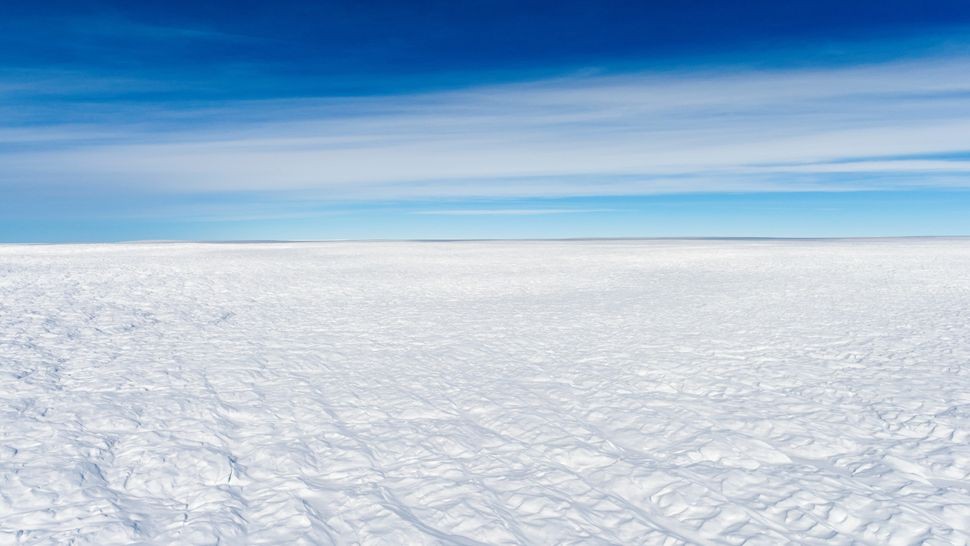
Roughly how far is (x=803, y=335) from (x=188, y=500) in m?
9.47

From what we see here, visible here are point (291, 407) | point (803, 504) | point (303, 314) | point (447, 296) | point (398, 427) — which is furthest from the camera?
point (447, 296)

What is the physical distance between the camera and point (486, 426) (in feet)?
20.8

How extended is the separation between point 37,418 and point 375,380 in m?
3.50

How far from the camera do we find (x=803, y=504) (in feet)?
Answer: 15.1

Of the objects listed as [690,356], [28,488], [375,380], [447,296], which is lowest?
[28,488]

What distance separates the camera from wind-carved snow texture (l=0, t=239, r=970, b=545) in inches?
174

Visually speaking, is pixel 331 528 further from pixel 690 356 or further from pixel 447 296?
pixel 447 296

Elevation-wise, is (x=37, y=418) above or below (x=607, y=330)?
below

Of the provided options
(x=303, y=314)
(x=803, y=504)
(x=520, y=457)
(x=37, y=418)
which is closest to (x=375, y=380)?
(x=520, y=457)

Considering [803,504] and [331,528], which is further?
[803,504]

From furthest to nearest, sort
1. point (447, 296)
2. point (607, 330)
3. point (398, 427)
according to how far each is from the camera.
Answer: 1. point (447, 296)
2. point (607, 330)
3. point (398, 427)

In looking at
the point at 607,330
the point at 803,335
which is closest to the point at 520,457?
the point at 607,330

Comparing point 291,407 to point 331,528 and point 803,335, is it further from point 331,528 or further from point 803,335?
point 803,335

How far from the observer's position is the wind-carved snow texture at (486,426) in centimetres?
441
